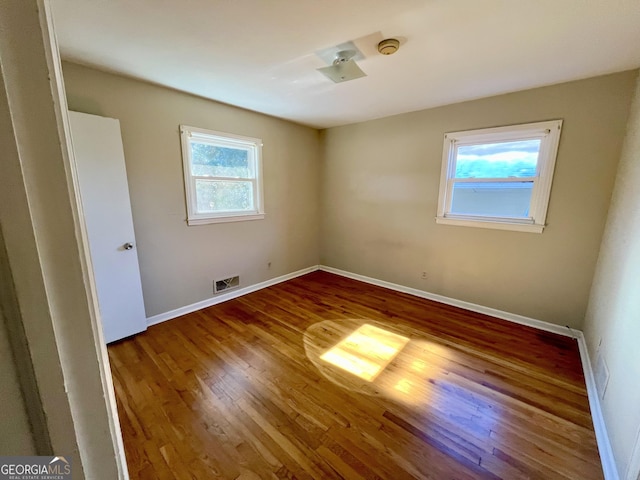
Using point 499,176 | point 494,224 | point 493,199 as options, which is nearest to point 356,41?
point 499,176

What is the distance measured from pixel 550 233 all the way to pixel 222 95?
12.1ft

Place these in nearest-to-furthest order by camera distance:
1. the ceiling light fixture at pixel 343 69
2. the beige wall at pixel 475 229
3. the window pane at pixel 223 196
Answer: the ceiling light fixture at pixel 343 69
the beige wall at pixel 475 229
the window pane at pixel 223 196

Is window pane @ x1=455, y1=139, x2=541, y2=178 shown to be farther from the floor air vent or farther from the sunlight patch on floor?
the floor air vent

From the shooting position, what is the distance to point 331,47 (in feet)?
6.12

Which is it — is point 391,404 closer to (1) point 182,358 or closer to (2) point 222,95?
(1) point 182,358

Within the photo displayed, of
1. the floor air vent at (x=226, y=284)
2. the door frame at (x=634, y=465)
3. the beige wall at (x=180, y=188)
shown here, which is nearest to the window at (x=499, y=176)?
the door frame at (x=634, y=465)

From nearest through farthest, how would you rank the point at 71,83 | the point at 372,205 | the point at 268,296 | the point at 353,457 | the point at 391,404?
the point at 353,457
the point at 391,404
the point at 71,83
the point at 268,296
the point at 372,205

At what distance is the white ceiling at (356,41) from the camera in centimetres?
148

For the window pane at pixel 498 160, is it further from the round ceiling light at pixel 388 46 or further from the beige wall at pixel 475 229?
the round ceiling light at pixel 388 46

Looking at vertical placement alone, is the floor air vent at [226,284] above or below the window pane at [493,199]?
below

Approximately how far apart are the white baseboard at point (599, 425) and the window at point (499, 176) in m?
1.27

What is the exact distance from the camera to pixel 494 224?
2875mm

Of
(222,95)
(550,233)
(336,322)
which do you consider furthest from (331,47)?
(550,233)

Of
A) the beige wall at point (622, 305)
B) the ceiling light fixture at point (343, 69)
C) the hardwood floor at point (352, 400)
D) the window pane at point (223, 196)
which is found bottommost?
the hardwood floor at point (352, 400)
